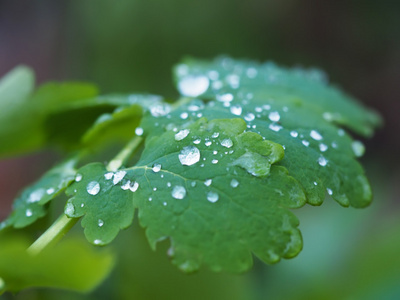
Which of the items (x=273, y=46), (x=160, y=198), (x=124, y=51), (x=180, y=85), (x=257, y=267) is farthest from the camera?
(x=273, y=46)

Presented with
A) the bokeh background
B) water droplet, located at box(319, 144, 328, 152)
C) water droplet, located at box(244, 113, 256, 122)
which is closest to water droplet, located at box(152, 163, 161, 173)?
water droplet, located at box(244, 113, 256, 122)

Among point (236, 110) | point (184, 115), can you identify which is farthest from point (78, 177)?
point (236, 110)

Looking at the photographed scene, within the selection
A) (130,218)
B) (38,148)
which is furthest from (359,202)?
(38,148)

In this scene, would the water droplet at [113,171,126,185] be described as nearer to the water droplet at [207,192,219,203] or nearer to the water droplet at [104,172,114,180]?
the water droplet at [104,172,114,180]

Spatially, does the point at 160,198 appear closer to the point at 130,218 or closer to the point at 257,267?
the point at 130,218

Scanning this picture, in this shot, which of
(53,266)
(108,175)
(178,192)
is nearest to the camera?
(53,266)

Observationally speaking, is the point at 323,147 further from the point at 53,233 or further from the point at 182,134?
the point at 53,233

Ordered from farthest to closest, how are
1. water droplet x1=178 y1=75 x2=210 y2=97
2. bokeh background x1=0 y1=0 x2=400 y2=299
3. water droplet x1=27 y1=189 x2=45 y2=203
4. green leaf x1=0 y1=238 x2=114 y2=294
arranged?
bokeh background x1=0 y1=0 x2=400 y2=299 → water droplet x1=178 y1=75 x2=210 y2=97 → water droplet x1=27 y1=189 x2=45 y2=203 → green leaf x1=0 y1=238 x2=114 y2=294
